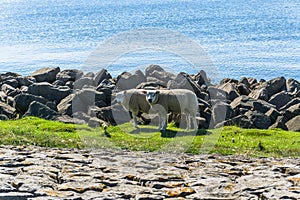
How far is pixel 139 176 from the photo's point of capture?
1407cm

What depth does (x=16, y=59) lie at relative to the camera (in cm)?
6581

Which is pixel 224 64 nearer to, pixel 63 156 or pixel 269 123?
pixel 269 123

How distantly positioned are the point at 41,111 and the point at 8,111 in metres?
1.62

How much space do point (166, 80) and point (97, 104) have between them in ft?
16.6

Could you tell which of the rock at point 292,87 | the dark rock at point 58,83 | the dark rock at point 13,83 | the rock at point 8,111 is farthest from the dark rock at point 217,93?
the dark rock at point 13,83

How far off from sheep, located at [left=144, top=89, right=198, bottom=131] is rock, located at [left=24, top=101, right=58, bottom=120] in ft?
15.1

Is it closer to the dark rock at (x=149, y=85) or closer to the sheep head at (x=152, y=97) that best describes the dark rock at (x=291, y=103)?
the dark rock at (x=149, y=85)

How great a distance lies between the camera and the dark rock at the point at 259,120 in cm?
2646

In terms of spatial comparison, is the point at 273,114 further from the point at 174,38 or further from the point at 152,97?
the point at 174,38

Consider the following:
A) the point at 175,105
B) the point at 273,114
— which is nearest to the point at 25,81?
the point at 175,105

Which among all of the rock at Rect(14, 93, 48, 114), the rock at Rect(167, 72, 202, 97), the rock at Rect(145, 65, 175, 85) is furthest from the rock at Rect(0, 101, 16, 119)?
the rock at Rect(145, 65, 175, 85)

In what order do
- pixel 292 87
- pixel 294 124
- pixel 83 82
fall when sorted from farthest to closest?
pixel 292 87, pixel 83 82, pixel 294 124

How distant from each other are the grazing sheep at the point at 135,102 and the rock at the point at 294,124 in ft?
19.9

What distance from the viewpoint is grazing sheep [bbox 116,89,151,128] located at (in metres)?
25.1
